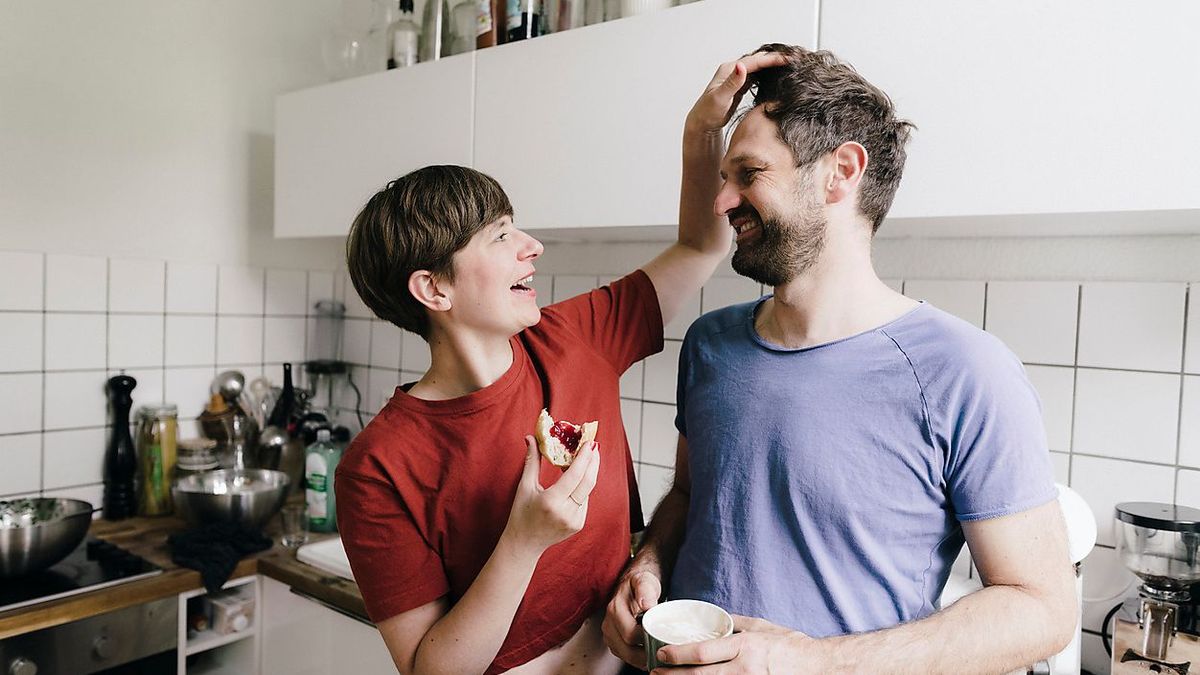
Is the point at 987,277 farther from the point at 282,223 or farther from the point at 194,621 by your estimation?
the point at 194,621

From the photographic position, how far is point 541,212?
5.36 ft

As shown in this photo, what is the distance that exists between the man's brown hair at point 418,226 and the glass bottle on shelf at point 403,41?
39.0 inches

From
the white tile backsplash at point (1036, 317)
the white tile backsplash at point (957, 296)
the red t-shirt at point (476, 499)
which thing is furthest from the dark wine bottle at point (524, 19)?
the white tile backsplash at point (1036, 317)

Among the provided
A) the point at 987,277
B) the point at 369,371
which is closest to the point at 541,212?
the point at 987,277

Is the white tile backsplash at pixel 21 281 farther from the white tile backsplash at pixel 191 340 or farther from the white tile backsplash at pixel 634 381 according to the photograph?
the white tile backsplash at pixel 634 381

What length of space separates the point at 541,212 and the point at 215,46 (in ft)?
4.26

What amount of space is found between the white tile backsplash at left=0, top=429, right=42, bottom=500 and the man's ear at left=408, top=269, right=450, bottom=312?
1521 mm

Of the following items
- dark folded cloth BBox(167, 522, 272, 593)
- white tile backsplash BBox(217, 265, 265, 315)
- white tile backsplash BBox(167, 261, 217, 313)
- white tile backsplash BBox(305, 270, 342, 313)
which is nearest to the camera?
dark folded cloth BBox(167, 522, 272, 593)

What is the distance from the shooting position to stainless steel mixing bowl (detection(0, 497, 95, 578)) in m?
1.65

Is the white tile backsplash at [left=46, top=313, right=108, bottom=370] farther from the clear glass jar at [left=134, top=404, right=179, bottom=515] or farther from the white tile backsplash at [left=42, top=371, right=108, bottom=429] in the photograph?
the clear glass jar at [left=134, top=404, right=179, bottom=515]

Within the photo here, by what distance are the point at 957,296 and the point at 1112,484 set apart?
0.41m

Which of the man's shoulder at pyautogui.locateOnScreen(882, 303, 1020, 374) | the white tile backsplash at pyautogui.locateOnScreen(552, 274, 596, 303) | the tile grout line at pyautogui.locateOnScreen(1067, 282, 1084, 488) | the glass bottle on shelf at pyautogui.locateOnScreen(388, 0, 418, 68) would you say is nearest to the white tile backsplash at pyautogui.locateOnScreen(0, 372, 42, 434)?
the glass bottle on shelf at pyautogui.locateOnScreen(388, 0, 418, 68)

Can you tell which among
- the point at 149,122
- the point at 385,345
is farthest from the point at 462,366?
the point at 149,122

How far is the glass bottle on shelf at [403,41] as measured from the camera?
1967 millimetres
